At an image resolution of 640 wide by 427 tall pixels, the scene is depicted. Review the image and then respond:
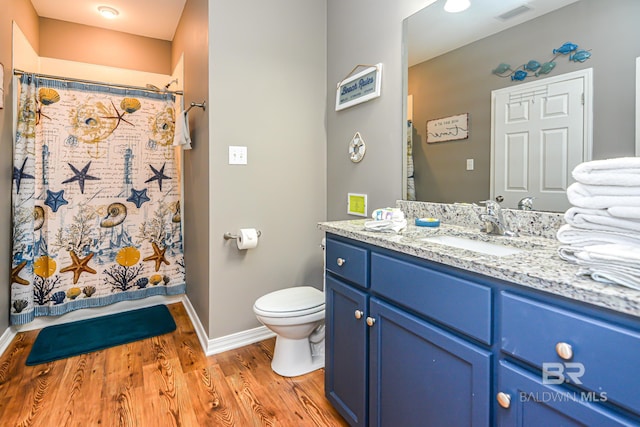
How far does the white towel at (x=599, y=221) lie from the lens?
755 mm

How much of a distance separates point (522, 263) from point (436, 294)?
0.81ft

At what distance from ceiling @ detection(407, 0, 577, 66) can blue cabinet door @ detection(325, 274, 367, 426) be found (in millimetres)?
1221

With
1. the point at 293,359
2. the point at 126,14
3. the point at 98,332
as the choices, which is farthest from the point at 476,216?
the point at 126,14

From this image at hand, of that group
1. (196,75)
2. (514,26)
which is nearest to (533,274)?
(514,26)

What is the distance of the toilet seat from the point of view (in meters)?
1.74

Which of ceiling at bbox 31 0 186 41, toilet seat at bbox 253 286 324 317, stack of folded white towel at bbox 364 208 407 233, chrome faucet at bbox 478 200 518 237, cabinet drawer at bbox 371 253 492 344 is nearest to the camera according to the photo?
cabinet drawer at bbox 371 253 492 344

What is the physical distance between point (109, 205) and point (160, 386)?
61.5 inches

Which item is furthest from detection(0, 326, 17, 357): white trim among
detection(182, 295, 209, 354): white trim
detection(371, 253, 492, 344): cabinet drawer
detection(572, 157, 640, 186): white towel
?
detection(572, 157, 640, 186): white towel

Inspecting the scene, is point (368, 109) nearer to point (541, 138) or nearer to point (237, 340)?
point (541, 138)

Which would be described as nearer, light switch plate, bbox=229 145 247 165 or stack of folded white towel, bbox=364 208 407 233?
stack of folded white towel, bbox=364 208 407 233

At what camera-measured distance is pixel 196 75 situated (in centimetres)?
228

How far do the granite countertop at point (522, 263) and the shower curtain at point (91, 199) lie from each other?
6.75ft

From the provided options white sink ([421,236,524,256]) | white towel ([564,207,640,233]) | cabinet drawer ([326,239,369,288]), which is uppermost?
white towel ([564,207,640,233])

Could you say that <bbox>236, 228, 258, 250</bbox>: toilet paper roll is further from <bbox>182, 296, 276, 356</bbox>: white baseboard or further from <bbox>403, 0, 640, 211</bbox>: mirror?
<bbox>403, 0, 640, 211</bbox>: mirror
